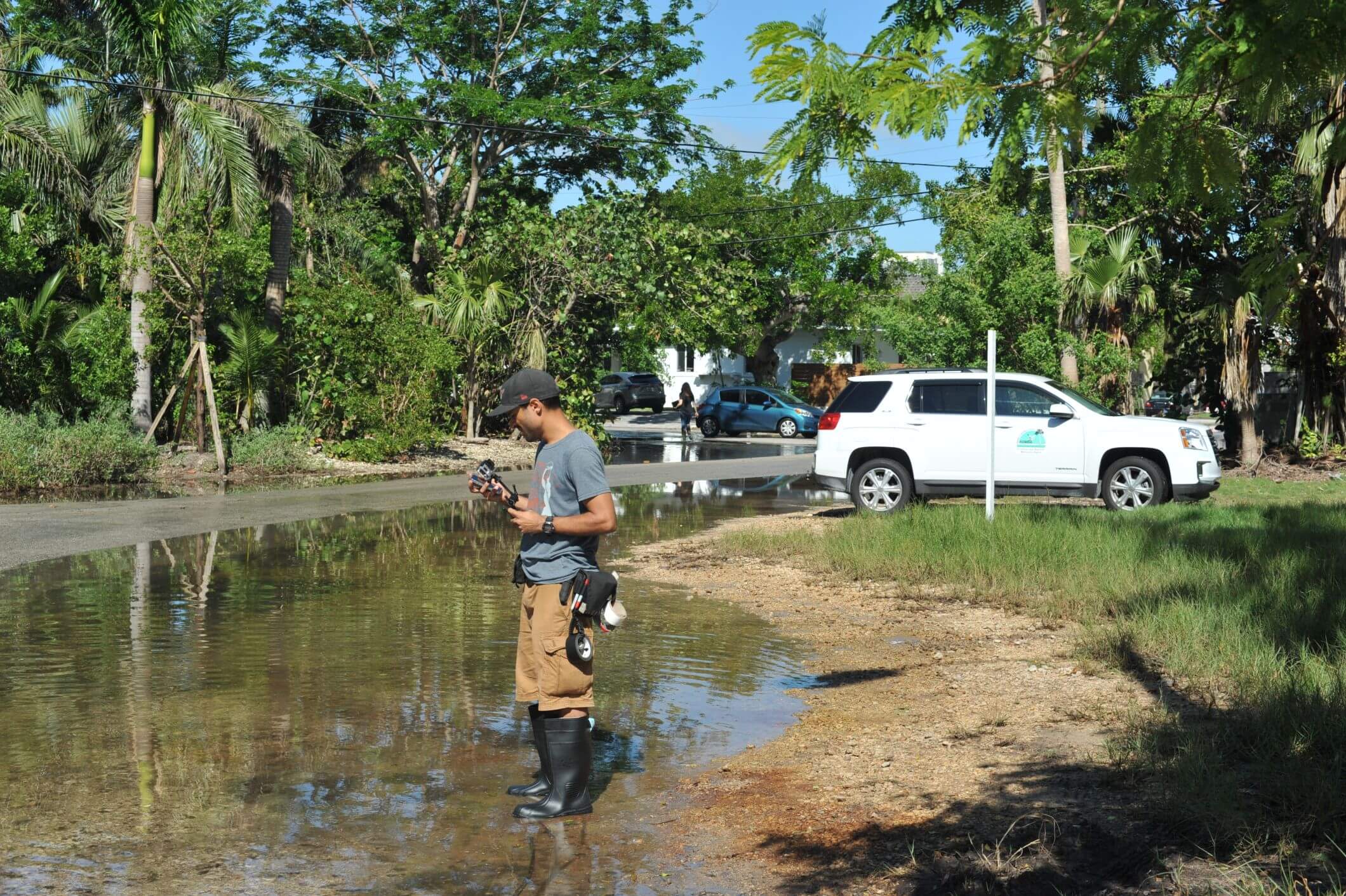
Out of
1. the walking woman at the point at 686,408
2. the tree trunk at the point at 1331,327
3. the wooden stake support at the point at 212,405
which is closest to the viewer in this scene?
the tree trunk at the point at 1331,327

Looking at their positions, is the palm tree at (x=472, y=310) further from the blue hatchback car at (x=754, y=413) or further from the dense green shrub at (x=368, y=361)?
the blue hatchback car at (x=754, y=413)

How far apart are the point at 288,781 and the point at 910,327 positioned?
19.9m

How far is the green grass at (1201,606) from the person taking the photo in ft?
18.0

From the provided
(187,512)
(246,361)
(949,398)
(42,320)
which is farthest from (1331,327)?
(42,320)

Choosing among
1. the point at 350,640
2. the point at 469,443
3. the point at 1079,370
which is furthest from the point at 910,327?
the point at 350,640

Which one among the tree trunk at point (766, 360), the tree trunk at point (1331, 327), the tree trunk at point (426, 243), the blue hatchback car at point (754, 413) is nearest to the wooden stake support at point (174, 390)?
the tree trunk at point (426, 243)

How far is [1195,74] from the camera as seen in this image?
213 inches

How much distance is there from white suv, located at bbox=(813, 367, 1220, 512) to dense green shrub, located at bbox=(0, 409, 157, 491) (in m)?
11.5

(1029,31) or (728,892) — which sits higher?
(1029,31)

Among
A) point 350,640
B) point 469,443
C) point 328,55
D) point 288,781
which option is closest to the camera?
point 288,781

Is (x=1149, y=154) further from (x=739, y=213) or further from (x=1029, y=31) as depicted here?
(x=739, y=213)

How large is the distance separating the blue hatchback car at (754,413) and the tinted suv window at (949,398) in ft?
80.1

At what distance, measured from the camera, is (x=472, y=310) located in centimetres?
3002

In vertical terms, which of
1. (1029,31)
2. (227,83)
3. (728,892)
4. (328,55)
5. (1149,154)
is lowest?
(728,892)
